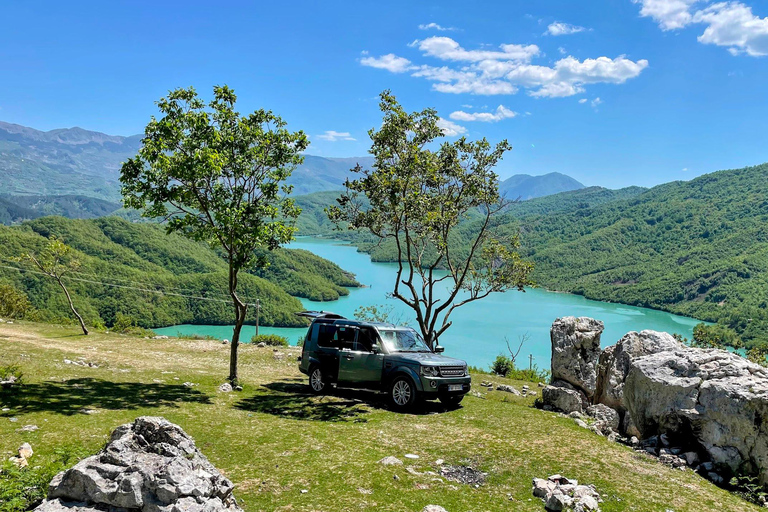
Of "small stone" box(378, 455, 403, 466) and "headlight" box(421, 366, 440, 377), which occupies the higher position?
"headlight" box(421, 366, 440, 377)

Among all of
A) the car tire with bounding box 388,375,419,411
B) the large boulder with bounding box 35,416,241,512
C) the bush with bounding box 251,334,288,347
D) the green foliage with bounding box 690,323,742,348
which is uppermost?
the large boulder with bounding box 35,416,241,512

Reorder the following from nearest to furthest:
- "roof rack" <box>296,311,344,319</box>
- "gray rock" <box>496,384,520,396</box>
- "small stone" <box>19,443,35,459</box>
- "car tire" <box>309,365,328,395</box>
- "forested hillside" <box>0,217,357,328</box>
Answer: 1. "small stone" <box>19,443,35,459</box>
2. "car tire" <box>309,365,328,395</box>
3. "roof rack" <box>296,311,344,319</box>
4. "gray rock" <box>496,384,520,396</box>
5. "forested hillside" <box>0,217,357,328</box>

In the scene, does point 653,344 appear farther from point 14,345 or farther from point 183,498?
point 14,345

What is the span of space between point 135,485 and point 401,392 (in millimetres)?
8244

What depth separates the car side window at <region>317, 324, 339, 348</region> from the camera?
1437cm

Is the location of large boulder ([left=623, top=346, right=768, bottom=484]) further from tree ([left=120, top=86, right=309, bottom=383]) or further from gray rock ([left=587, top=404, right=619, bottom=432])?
tree ([left=120, top=86, right=309, bottom=383])

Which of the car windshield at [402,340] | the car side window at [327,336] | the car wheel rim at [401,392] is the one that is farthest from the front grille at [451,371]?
the car side window at [327,336]

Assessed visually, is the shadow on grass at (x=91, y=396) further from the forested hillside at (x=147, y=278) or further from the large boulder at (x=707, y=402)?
the forested hillside at (x=147, y=278)

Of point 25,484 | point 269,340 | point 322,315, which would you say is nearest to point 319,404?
point 322,315

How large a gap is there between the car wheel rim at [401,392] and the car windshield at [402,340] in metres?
1.02

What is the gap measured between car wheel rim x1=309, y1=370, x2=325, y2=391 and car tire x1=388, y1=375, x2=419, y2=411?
8.17 ft

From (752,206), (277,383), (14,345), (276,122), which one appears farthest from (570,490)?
(752,206)

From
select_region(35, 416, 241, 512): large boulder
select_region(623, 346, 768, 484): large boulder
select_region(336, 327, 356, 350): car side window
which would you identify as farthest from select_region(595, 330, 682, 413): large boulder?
select_region(35, 416, 241, 512): large boulder

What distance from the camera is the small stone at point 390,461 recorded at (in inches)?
317
